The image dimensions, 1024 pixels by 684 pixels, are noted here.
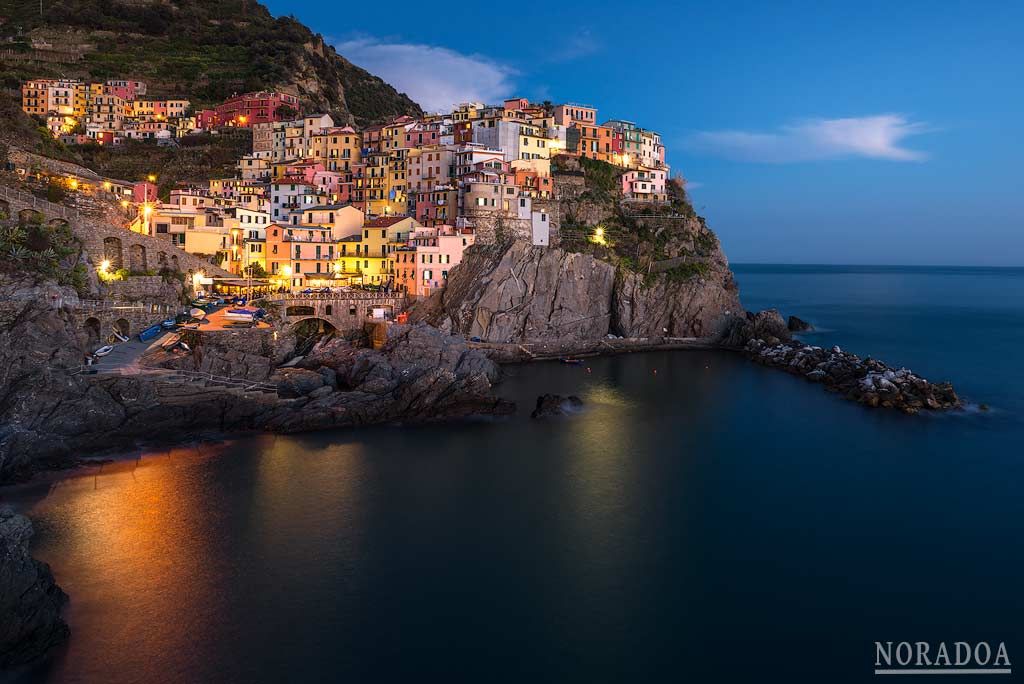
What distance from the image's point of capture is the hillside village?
154 ft

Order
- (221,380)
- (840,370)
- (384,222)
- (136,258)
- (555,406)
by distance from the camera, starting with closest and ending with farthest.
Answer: (221,380)
(555,406)
(136,258)
(840,370)
(384,222)

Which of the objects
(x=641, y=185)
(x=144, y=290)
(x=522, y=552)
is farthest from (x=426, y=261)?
(x=522, y=552)

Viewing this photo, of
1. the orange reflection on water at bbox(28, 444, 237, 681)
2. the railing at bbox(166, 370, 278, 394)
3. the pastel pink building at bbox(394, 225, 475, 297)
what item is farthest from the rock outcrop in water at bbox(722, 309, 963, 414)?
the orange reflection on water at bbox(28, 444, 237, 681)

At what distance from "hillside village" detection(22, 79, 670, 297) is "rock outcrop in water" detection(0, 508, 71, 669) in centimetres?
2584

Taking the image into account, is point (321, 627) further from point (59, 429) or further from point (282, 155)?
point (282, 155)

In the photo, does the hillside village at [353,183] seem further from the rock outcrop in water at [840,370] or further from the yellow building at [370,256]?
the rock outcrop in water at [840,370]

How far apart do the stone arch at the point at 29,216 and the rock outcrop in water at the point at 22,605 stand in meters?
23.7

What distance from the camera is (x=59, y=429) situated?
969 inches

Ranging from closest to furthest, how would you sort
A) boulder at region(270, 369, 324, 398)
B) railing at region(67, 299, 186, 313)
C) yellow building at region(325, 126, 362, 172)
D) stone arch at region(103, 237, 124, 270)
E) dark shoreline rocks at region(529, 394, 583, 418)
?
railing at region(67, 299, 186, 313), boulder at region(270, 369, 324, 398), dark shoreline rocks at region(529, 394, 583, 418), stone arch at region(103, 237, 124, 270), yellow building at region(325, 126, 362, 172)

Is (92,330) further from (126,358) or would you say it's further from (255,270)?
(255,270)

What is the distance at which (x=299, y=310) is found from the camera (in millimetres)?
42062

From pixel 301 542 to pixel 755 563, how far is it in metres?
12.6

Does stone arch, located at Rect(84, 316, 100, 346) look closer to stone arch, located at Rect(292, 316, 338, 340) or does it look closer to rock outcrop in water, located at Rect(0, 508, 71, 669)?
stone arch, located at Rect(292, 316, 338, 340)

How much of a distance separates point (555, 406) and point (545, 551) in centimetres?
1393
